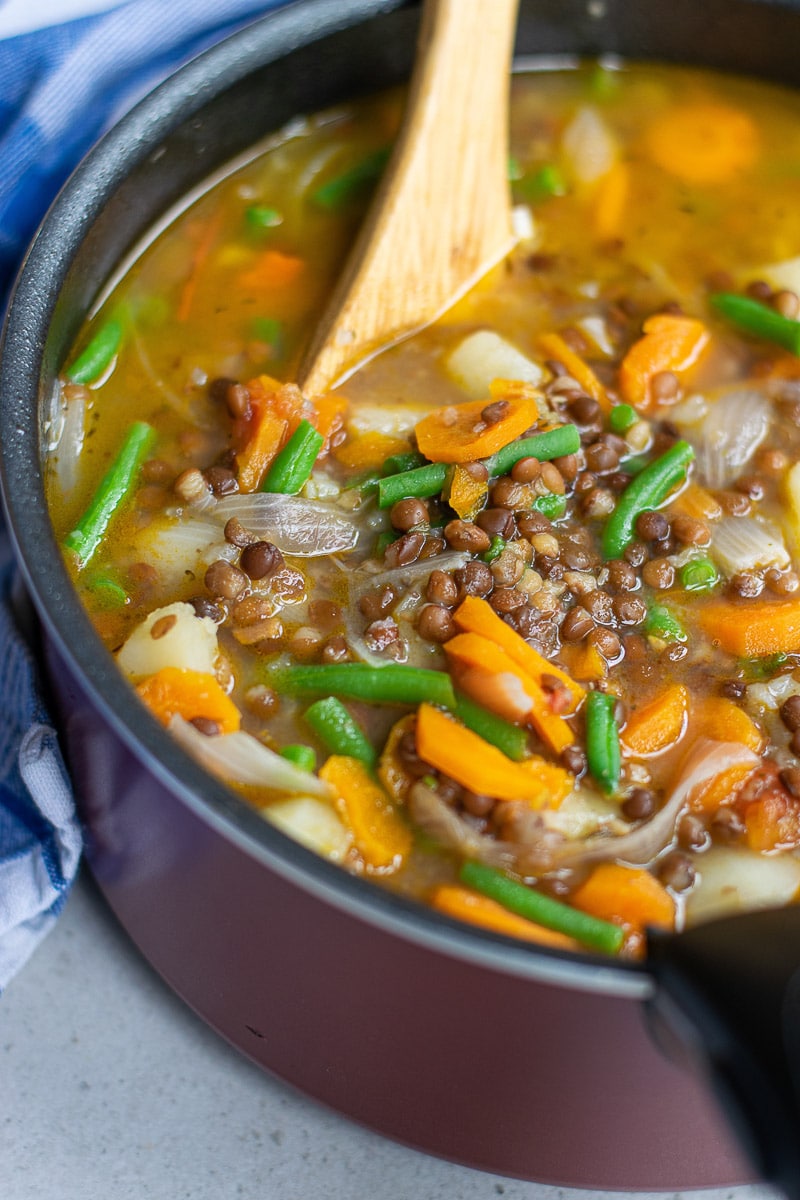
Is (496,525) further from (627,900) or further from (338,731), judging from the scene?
(627,900)

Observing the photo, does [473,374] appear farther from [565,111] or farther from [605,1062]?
[605,1062]

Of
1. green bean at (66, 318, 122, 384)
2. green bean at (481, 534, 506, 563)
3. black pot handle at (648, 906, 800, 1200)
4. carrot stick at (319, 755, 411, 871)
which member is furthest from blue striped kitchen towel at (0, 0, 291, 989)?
black pot handle at (648, 906, 800, 1200)

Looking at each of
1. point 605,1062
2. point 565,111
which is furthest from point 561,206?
point 605,1062

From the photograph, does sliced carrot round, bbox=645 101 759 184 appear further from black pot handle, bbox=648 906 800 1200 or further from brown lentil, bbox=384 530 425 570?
black pot handle, bbox=648 906 800 1200

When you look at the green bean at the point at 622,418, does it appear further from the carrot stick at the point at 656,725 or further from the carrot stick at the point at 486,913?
the carrot stick at the point at 486,913

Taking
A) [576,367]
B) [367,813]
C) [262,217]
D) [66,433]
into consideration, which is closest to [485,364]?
[576,367]

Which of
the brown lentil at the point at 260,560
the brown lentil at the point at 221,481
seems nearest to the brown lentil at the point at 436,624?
the brown lentil at the point at 260,560
